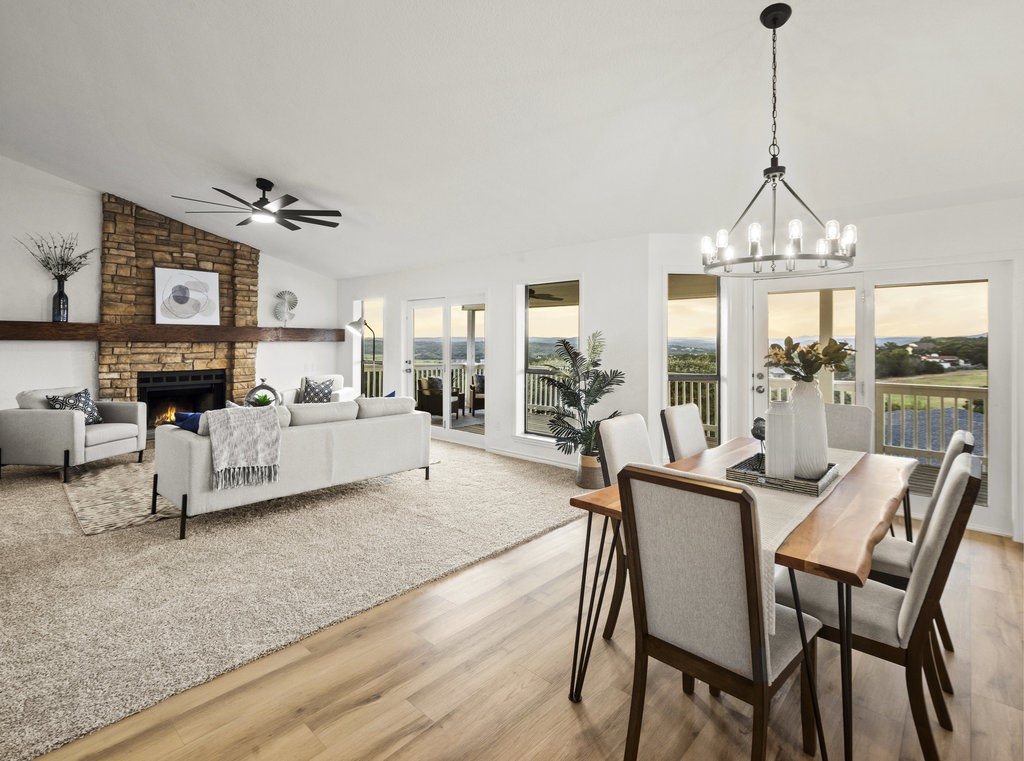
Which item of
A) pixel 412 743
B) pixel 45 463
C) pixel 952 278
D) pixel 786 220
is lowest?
pixel 412 743

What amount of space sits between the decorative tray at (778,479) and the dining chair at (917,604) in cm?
33

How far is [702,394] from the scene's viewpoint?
5273 millimetres

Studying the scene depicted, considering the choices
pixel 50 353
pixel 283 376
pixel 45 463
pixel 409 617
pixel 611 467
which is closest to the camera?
pixel 611 467

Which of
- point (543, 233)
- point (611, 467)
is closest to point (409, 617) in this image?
point (611, 467)

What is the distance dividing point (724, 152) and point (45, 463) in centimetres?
615

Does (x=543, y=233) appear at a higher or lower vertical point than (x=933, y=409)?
higher

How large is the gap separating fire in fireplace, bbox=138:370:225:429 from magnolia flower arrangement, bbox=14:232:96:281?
140cm

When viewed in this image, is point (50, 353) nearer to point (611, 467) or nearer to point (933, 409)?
point (611, 467)

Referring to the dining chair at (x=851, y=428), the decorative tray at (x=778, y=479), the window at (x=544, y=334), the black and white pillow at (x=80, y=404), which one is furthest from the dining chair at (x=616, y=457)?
the black and white pillow at (x=80, y=404)

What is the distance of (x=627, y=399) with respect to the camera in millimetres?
4910

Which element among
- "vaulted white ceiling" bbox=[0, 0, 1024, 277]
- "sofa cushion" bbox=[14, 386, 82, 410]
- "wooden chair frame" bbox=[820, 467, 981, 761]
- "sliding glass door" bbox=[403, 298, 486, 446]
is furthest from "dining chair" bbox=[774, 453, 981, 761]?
"sofa cushion" bbox=[14, 386, 82, 410]

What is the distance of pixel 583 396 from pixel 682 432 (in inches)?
77.9

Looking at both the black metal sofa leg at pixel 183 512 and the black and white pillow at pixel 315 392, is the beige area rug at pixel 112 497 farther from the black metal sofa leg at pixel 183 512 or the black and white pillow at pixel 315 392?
the black and white pillow at pixel 315 392

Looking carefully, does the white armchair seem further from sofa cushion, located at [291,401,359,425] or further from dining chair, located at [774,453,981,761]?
dining chair, located at [774,453,981,761]
